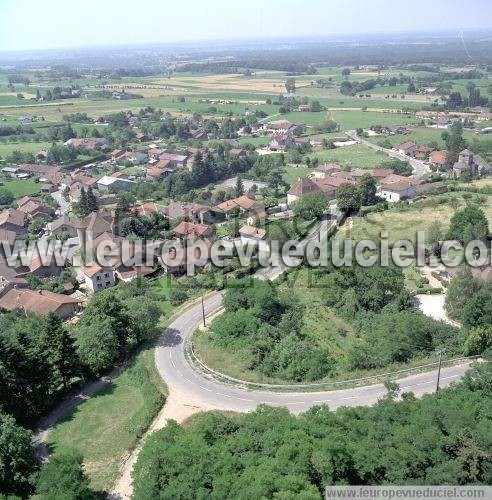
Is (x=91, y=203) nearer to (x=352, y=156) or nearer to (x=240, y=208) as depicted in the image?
(x=240, y=208)

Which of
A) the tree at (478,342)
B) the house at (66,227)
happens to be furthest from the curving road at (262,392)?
the house at (66,227)

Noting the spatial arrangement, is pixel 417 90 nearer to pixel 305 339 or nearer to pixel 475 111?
pixel 475 111

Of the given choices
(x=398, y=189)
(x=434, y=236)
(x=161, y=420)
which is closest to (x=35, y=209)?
(x=398, y=189)

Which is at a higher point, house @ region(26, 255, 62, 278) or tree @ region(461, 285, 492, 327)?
tree @ region(461, 285, 492, 327)

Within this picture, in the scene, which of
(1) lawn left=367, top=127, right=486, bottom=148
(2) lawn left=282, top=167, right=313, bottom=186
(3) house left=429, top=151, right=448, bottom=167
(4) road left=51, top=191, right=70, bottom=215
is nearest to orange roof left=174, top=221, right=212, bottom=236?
(4) road left=51, top=191, right=70, bottom=215

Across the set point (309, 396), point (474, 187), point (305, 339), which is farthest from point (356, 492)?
point (474, 187)

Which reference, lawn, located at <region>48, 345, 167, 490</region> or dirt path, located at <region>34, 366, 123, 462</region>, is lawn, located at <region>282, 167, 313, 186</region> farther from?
lawn, located at <region>48, 345, 167, 490</region>

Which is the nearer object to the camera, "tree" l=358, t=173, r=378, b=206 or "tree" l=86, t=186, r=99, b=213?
"tree" l=358, t=173, r=378, b=206
